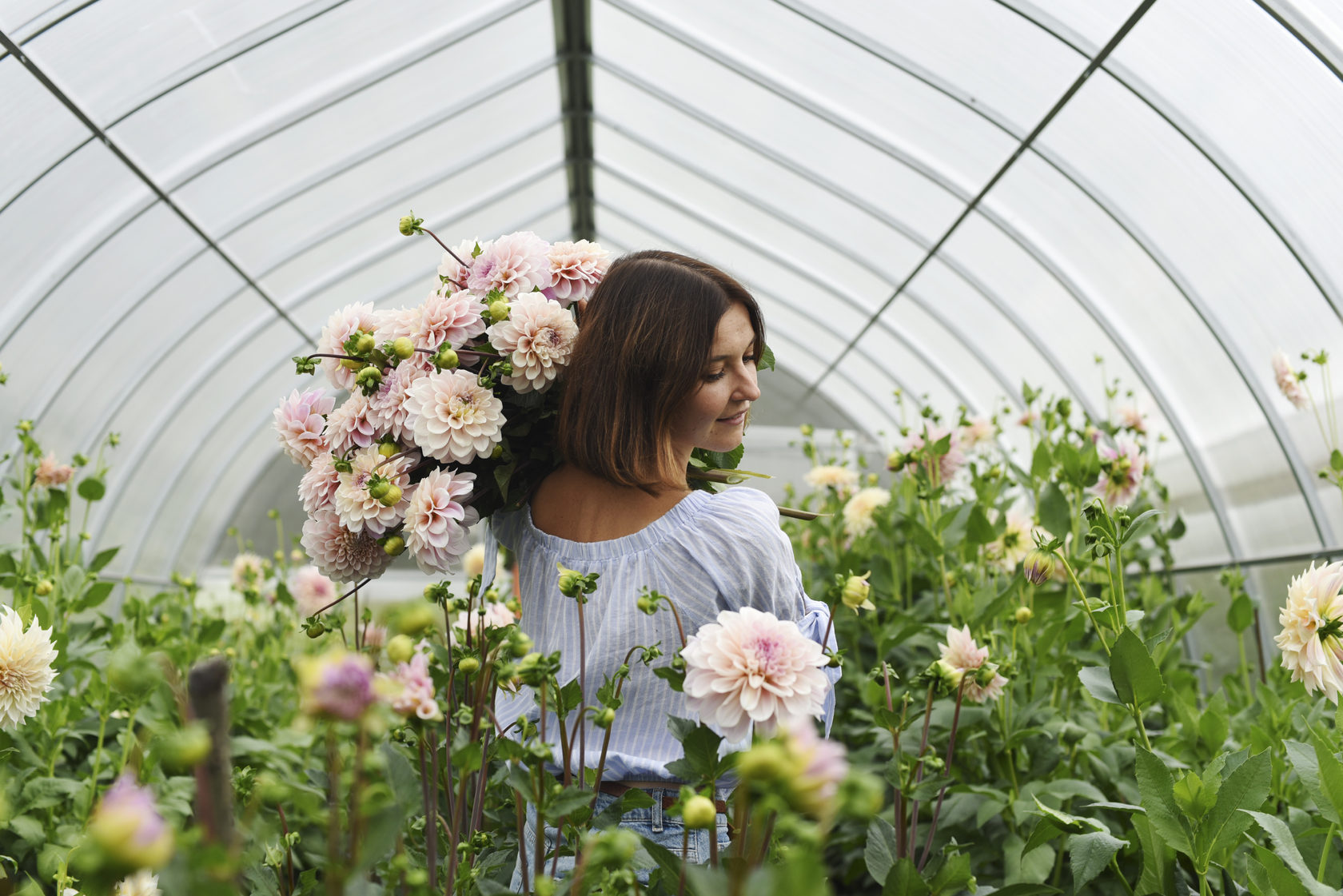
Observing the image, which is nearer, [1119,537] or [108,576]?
[1119,537]

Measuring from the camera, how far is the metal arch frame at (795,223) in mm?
5164

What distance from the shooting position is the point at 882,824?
99cm

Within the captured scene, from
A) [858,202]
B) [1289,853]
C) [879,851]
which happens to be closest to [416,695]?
[879,851]

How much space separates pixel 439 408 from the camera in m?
1.03

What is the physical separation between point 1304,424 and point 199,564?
729 centimetres

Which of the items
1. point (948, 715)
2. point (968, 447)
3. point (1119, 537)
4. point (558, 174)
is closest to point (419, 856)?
point (1119, 537)

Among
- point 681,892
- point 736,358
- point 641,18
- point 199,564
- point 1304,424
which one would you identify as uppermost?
point 641,18

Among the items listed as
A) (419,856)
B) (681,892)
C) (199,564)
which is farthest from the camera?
(199,564)

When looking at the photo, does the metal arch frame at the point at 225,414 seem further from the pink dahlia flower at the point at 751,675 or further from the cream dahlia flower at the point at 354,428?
the pink dahlia flower at the point at 751,675

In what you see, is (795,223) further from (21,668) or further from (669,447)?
(21,668)

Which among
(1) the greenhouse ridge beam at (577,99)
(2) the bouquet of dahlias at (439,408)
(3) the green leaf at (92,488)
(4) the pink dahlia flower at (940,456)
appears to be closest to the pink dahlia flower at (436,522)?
(2) the bouquet of dahlias at (439,408)

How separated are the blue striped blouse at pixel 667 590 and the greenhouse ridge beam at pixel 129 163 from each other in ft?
9.40

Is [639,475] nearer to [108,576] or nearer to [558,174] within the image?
[558,174]

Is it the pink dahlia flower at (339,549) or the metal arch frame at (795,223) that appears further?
the metal arch frame at (795,223)
